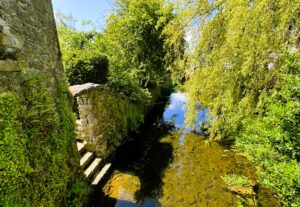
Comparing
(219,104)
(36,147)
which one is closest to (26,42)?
(36,147)

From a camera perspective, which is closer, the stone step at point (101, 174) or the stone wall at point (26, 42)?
the stone wall at point (26, 42)

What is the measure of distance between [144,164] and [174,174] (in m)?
1.00

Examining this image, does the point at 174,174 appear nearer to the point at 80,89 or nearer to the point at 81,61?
the point at 80,89

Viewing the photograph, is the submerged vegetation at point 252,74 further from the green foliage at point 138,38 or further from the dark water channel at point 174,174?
the green foliage at point 138,38

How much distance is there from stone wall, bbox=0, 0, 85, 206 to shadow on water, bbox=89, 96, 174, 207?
2.93 feet

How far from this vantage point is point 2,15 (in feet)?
7.19

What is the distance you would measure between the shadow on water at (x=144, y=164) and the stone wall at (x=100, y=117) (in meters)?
0.52

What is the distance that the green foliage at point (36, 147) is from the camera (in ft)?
7.00

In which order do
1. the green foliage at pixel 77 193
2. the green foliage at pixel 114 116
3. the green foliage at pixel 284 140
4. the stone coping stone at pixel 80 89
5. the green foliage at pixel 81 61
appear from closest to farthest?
1. the green foliage at pixel 284 140
2. the green foliage at pixel 77 193
3. the stone coping stone at pixel 80 89
4. the green foliage at pixel 114 116
5. the green foliage at pixel 81 61

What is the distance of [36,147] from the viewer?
2684 millimetres

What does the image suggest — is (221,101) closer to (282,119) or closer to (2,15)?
(282,119)

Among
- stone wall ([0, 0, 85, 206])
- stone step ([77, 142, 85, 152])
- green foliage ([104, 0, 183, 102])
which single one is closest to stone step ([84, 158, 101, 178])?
stone step ([77, 142, 85, 152])

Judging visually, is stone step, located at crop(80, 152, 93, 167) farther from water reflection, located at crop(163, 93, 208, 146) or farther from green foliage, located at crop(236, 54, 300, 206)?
green foliage, located at crop(236, 54, 300, 206)

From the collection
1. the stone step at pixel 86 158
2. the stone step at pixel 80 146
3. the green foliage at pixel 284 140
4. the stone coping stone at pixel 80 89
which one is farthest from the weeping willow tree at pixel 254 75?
the stone step at pixel 80 146
